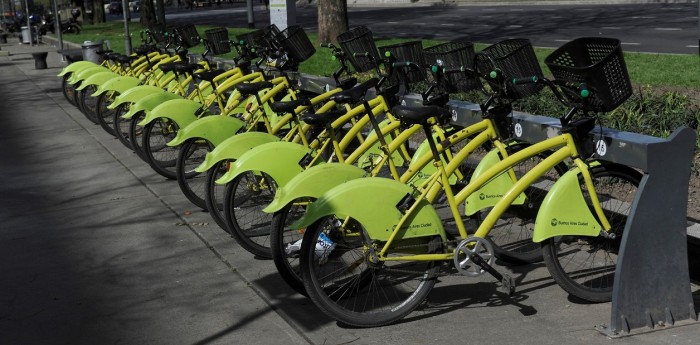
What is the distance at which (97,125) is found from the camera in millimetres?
13680

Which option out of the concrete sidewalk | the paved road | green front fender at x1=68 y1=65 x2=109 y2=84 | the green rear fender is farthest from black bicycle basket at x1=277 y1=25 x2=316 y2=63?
the paved road

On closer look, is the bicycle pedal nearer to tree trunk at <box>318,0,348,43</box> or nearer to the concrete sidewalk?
the concrete sidewalk

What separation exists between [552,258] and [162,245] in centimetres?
305

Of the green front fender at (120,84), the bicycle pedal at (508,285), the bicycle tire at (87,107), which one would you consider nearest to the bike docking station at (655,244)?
the bicycle pedal at (508,285)

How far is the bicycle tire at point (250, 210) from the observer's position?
6637mm

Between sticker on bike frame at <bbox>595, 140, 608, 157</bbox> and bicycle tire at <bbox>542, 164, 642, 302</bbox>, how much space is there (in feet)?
0.31

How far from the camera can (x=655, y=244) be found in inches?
199

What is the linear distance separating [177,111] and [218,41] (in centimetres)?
274

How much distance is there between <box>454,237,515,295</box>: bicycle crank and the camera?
523 centimetres

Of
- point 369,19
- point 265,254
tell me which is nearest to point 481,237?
point 265,254

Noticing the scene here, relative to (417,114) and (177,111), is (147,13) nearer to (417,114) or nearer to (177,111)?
(177,111)

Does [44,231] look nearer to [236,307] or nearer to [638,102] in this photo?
[236,307]

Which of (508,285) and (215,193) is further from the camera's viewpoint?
(215,193)

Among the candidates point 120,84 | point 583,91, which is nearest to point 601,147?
point 583,91
